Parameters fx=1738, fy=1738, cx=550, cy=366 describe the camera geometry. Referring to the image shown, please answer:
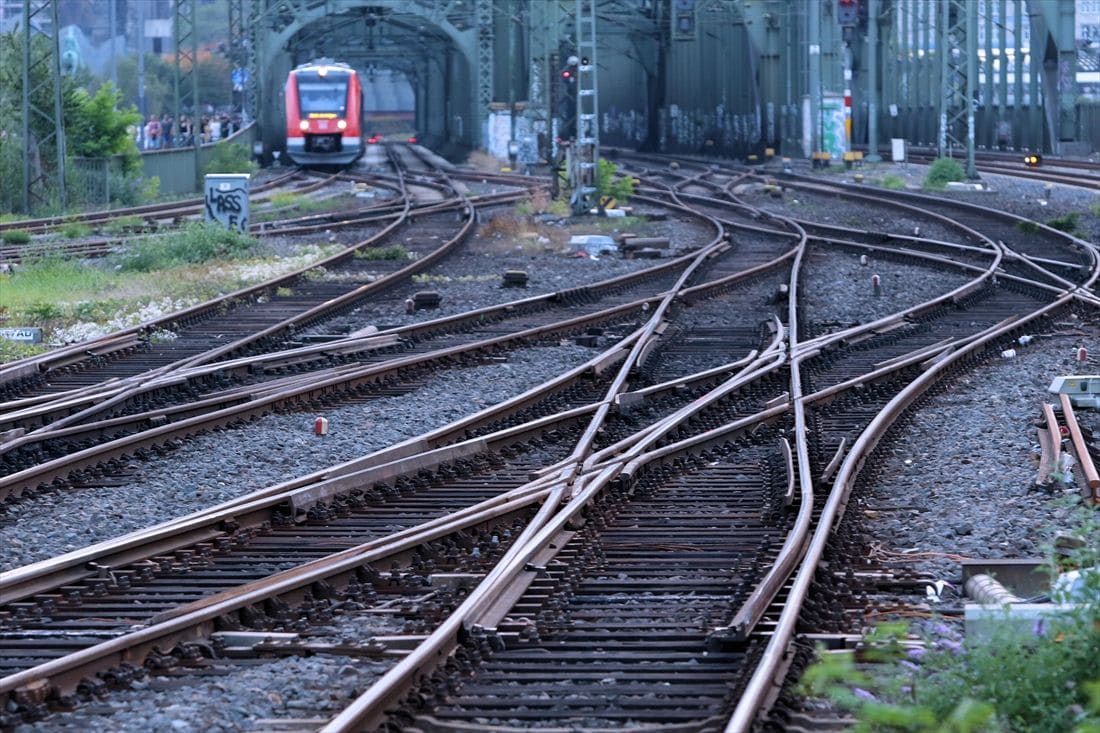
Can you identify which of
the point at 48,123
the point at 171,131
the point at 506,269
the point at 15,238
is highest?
the point at 171,131

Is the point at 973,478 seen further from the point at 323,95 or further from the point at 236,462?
the point at 323,95

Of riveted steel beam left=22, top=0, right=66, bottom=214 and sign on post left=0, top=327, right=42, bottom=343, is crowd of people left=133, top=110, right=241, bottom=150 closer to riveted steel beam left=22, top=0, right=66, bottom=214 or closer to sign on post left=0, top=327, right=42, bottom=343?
riveted steel beam left=22, top=0, right=66, bottom=214

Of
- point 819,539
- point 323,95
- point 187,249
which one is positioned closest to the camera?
point 819,539

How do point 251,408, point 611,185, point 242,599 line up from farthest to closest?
point 611,185 → point 251,408 → point 242,599

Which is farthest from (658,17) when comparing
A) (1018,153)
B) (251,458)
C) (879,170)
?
(251,458)

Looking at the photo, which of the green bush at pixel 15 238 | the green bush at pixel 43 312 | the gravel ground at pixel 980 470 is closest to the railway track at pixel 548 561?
the gravel ground at pixel 980 470

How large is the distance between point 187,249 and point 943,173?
2151 cm

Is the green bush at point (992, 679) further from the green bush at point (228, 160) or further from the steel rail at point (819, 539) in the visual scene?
the green bush at point (228, 160)

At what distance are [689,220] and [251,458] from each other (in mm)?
20948

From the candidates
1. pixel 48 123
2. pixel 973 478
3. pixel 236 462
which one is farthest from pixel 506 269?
pixel 48 123

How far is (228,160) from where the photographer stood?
153ft

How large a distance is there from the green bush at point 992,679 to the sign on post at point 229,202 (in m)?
20.8

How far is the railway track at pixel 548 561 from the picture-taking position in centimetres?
594

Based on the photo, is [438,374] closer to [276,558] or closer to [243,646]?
[276,558]
